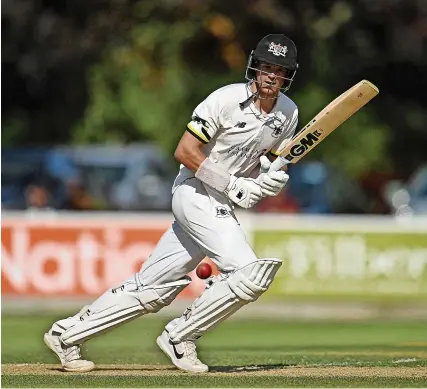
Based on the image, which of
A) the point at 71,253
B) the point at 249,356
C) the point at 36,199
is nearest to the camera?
the point at 249,356

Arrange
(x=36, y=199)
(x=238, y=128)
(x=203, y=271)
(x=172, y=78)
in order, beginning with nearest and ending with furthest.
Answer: (x=238, y=128) → (x=203, y=271) → (x=36, y=199) → (x=172, y=78)

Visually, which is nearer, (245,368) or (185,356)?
(185,356)

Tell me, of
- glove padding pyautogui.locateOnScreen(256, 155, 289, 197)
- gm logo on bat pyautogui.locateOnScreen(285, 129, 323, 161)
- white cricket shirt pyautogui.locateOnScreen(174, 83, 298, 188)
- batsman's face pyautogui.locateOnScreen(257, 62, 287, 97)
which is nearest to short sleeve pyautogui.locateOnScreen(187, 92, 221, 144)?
white cricket shirt pyautogui.locateOnScreen(174, 83, 298, 188)

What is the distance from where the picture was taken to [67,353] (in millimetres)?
8180

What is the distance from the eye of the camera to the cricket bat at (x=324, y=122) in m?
7.85

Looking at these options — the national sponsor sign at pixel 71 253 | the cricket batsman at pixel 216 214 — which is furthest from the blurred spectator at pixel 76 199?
the cricket batsman at pixel 216 214

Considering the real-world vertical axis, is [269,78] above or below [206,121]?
above

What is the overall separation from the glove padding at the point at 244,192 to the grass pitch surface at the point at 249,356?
971 mm

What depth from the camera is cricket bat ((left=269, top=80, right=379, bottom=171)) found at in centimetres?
785

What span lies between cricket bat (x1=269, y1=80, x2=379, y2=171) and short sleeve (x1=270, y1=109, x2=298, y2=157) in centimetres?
11

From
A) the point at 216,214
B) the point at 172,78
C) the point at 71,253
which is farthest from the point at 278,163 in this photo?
the point at 172,78

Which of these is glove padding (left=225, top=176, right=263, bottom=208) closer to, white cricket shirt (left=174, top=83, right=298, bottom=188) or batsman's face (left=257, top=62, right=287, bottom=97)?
white cricket shirt (left=174, top=83, right=298, bottom=188)

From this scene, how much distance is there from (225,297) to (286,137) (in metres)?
1.02

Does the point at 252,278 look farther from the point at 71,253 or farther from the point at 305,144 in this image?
the point at 71,253
